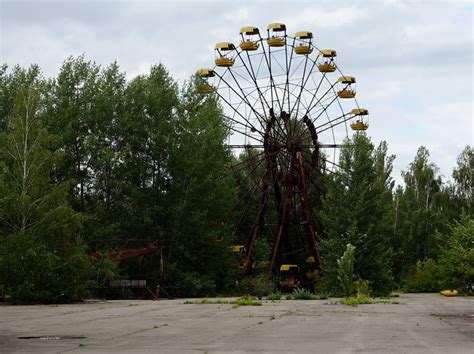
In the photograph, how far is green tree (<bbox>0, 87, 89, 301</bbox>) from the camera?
2900cm

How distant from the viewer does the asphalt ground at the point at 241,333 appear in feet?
38.4

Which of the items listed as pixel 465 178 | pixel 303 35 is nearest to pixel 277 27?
pixel 303 35

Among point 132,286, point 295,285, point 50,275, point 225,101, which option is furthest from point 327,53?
point 50,275

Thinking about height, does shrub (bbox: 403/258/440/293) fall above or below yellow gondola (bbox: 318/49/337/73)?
below

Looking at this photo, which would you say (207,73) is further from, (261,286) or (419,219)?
(419,219)

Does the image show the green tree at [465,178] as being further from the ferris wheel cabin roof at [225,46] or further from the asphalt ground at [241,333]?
the asphalt ground at [241,333]

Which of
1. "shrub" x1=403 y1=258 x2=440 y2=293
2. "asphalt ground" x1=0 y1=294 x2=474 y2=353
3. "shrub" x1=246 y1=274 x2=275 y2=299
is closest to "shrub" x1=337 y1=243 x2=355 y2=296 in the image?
"shrub" x1=246 y1=274 x2=275 y2=299

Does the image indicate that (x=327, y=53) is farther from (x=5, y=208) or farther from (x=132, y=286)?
(x=5, y=208)

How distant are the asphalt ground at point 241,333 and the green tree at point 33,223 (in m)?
7.75

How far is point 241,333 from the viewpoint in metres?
14.6

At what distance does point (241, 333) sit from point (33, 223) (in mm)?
17405

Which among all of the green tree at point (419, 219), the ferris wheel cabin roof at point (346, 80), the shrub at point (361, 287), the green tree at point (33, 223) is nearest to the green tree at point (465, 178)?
the green tree at point (419, 219)

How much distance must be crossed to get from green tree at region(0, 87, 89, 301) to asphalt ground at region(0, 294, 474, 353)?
7.75 metres

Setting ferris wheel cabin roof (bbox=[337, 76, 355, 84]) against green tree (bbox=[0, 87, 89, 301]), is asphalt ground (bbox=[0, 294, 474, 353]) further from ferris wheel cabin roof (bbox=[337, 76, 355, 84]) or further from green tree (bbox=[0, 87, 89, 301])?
ferris wheel cabin roof (bbox=[337, 76, 355, 84])
